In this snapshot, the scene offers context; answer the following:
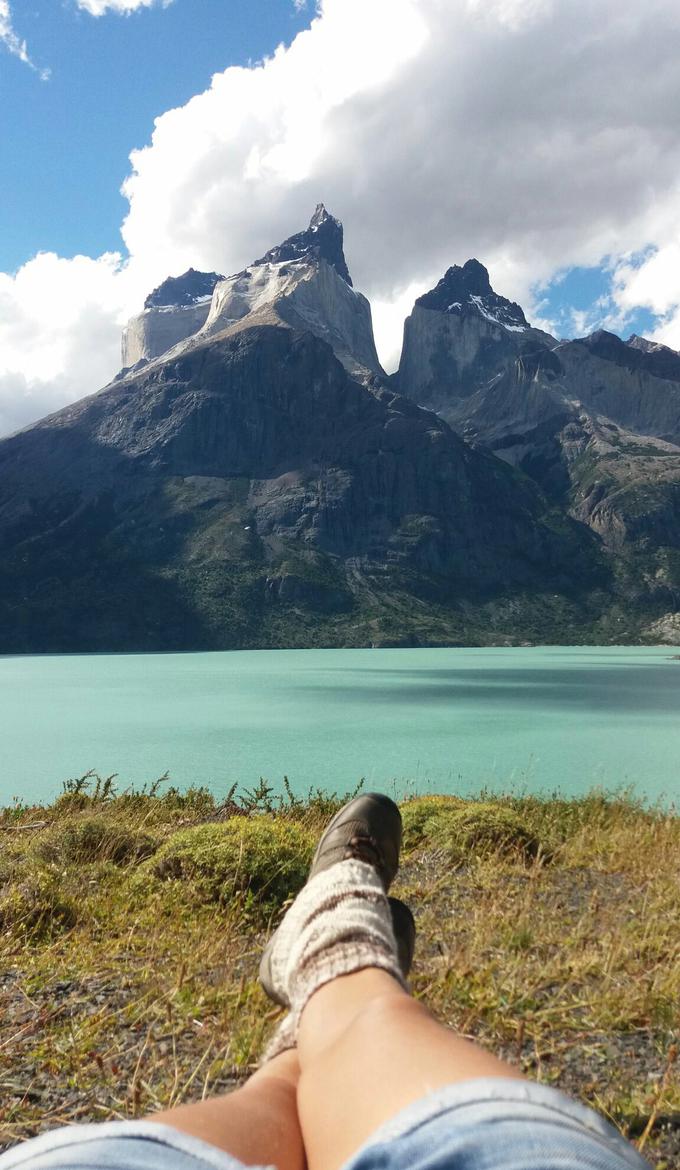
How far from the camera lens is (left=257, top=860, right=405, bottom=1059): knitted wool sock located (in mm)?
2295

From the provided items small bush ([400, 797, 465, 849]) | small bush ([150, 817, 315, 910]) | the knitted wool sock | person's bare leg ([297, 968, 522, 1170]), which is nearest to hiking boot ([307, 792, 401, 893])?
the knitted wool sock

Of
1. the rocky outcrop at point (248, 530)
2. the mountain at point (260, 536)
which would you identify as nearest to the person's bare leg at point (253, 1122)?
the mountain at point (260, 536)

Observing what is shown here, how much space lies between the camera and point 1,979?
358 cm

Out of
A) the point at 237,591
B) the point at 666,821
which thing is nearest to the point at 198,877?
the point at 666,821

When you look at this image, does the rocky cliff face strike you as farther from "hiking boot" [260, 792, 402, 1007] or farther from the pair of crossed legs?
the pair of crossed legs

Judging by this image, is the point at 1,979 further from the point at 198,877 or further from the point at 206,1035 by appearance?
the point at 198,877

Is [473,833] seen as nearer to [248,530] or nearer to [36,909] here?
[36,909]

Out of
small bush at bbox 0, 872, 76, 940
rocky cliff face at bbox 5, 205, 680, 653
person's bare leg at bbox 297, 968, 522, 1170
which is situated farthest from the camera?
rocky cliff face at bbox 5, 205, 680, 653

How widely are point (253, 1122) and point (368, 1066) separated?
0.91 feet

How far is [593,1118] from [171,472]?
18466 cm

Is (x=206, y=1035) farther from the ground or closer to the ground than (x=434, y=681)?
farther from the ground

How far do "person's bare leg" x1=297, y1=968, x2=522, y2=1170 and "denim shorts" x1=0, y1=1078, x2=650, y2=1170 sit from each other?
4.9 inches

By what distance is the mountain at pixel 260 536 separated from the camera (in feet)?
457

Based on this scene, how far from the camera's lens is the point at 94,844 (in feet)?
20.6
